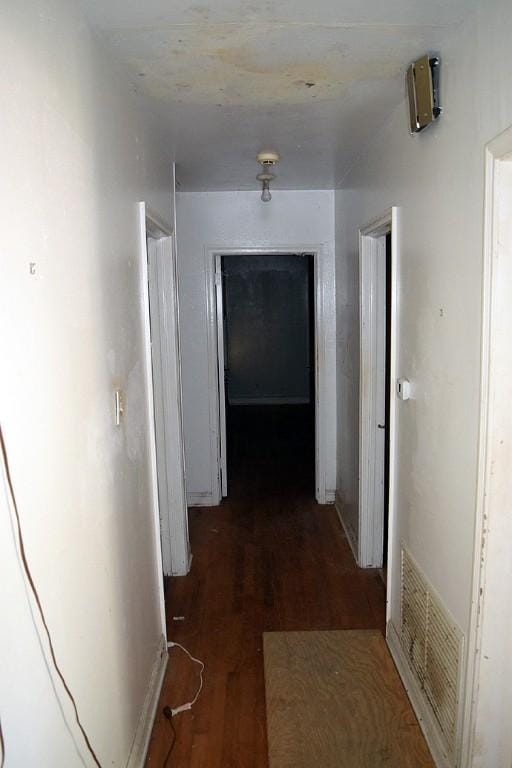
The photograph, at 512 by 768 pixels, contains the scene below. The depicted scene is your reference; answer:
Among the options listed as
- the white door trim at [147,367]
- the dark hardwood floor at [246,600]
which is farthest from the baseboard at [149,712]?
the white door trim at [147,367]

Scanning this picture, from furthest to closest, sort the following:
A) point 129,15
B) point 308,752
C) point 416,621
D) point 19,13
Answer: point 416,621 < point 308,752 < point 129,15 < point 19,13

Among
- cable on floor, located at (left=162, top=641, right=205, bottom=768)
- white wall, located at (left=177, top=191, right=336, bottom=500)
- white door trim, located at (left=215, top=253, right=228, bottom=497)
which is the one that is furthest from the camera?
white door trim, located at (left=215, top=253, right=228, bottom=497)

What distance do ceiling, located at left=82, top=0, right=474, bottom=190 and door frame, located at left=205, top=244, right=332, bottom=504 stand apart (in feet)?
3.67

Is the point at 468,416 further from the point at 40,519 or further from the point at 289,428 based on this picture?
the point at 289,428

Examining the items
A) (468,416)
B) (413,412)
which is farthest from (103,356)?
(413,412)

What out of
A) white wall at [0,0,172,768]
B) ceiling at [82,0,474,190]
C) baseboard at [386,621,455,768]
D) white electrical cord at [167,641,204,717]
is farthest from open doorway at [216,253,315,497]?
white wall at [0,0,172,768]

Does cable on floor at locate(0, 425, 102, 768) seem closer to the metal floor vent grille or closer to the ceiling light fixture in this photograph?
the metal floor vent grille

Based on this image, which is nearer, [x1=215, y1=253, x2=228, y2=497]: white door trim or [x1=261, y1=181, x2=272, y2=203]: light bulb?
[x1=261, y1=181, x2=272, y2=203]: light bulb

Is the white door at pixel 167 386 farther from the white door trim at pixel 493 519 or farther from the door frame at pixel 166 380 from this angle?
the white door trim at pixel 493 519

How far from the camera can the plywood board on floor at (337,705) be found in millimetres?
1909

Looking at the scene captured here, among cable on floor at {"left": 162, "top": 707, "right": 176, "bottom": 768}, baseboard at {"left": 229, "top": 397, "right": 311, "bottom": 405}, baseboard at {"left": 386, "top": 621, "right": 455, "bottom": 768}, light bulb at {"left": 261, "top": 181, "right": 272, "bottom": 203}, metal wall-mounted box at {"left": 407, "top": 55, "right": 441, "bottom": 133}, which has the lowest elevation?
cable on floor at {"left": 162, "top": 707, "right": 176, "bottom": 768}

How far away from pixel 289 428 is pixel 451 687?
5.13 m

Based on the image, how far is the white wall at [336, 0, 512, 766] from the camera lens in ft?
4.79

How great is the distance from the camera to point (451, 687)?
5.68 feet
